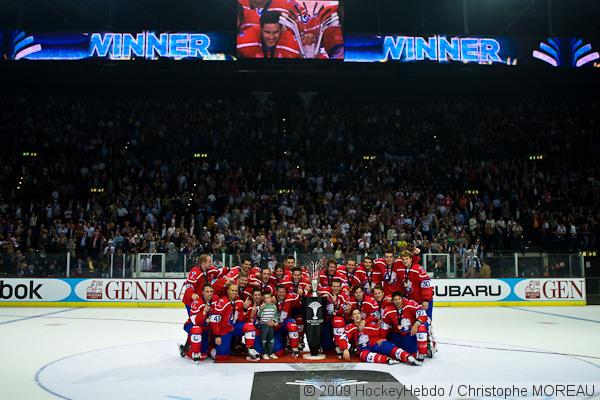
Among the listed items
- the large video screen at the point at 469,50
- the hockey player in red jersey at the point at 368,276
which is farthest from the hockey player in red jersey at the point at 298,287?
the large video screen at the point at 469,50

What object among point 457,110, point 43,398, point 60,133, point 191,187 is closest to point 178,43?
point 191,187

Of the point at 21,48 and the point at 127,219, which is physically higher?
the point at 21,48

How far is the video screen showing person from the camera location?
23391 millimetres

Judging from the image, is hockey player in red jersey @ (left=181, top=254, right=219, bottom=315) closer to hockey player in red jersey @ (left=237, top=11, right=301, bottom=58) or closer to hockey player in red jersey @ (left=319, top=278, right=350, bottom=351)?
hockey player in red jersey @ (left=319, top=278, right=350, bottom=351)

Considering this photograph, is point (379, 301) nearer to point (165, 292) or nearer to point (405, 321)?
point (405, 321)

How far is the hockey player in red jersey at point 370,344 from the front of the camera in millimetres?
8711

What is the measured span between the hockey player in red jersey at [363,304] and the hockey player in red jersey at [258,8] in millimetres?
16248

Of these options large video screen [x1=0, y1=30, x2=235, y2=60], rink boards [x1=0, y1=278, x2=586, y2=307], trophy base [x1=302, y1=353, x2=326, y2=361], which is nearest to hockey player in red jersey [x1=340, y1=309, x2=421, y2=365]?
trophy base [x1=302, y1=353, x2=326, y2=361]

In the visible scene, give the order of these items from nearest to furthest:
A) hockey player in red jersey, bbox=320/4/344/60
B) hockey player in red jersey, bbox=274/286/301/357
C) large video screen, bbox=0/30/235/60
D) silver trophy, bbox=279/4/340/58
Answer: hockey player in red jersey, bbox=274/286/301/357
silver trophy, bbox=279/4/340/58
hockey player in red jersey, bbox=320/4/344/60
large video screen, bbox=0/30/235/60

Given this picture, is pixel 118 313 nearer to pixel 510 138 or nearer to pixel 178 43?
pixel 178 43

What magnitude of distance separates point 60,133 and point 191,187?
825cm

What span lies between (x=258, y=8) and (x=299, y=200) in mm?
7804

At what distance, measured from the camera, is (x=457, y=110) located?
1277 inches

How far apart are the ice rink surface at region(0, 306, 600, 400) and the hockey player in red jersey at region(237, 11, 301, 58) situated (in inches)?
Answer: 486
